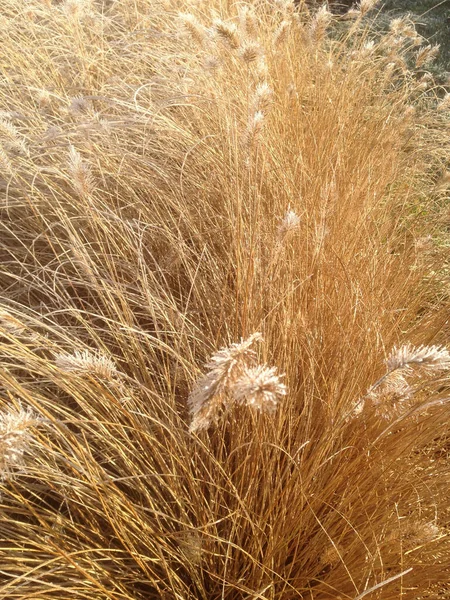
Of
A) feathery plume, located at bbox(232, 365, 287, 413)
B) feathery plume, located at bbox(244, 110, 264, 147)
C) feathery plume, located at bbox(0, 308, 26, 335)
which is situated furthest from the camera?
feathery plume, located at bbox(244, 110, 264, 147)

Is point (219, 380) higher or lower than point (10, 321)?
higher

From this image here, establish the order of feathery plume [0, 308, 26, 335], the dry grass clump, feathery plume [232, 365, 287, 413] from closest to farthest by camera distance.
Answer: feathery plume [232, 365, 287, 413]
feathery plume [0, 308, 26, 335]
the dry grass clump

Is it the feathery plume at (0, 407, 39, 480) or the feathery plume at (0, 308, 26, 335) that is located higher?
the feathery plume at (0, 407, 39, 480)

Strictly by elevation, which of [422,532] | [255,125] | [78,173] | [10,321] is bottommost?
[422,532]

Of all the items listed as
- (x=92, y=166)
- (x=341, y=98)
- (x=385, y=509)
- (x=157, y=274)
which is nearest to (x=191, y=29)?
(x=92, y=166)

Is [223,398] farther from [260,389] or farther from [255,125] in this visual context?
[255,125]

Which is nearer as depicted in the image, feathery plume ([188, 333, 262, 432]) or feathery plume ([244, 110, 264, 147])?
feathery plume ([188, 333, 262, 432])

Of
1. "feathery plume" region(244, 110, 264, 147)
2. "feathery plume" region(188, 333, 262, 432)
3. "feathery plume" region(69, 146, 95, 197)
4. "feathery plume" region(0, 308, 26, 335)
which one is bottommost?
"feathery plume" region(0, 308, 26, 335)

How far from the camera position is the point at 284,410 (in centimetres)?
123

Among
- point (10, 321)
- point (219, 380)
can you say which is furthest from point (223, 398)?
point (10, 321)

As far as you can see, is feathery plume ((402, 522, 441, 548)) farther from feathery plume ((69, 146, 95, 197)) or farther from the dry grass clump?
feathery plume ((69, 146, 95, 197))

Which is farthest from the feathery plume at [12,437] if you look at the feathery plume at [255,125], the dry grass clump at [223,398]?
the feathery plume at [255,125]

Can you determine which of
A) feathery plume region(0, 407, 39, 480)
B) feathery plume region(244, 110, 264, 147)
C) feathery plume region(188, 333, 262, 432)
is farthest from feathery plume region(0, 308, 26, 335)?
feathery plume region(244, 110, 264, 147)

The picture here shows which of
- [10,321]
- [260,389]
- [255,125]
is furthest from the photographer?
[255,125]
